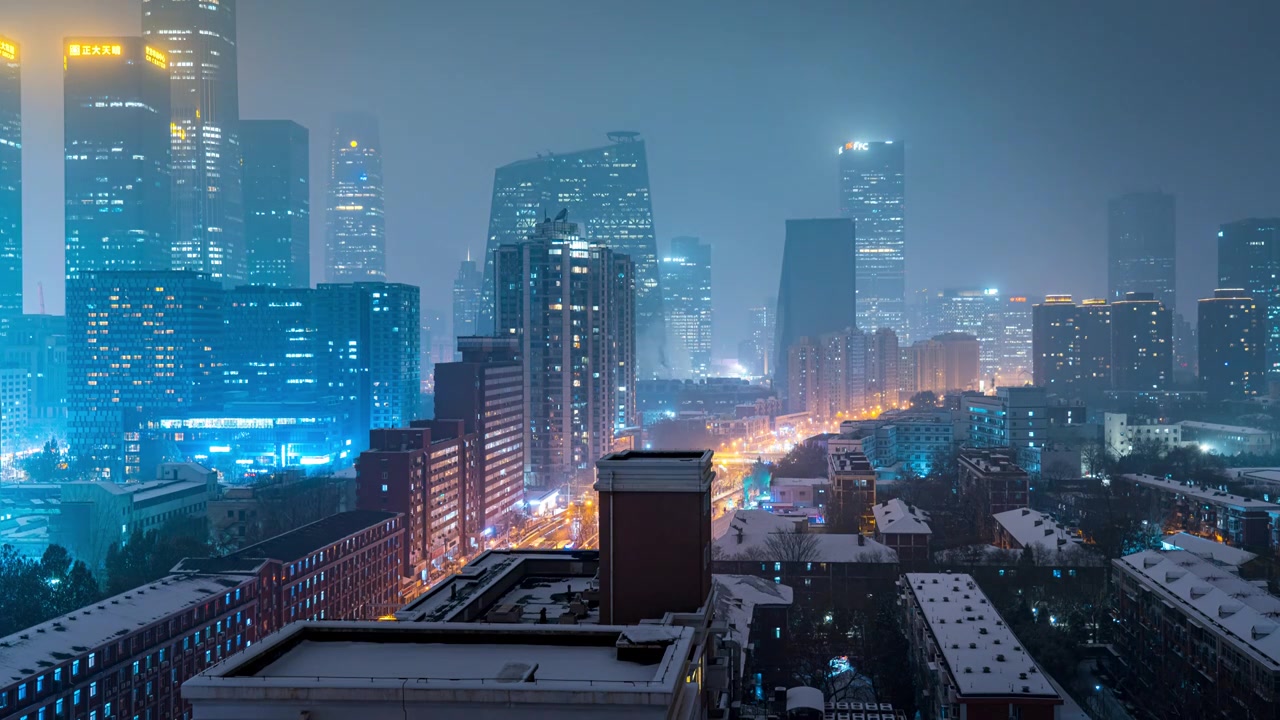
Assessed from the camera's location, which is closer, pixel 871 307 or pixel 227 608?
pixel 227 608

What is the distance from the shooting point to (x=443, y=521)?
3806 cm

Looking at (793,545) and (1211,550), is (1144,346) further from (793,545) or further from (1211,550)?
(793,545)

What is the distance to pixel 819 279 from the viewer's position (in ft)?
384

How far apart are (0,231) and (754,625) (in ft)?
261

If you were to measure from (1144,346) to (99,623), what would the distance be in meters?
90.1

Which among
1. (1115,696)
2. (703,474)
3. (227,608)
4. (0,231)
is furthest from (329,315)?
(703,474)

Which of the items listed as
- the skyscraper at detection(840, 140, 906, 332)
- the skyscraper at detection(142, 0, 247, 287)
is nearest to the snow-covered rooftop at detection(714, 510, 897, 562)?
the skyscraper at detection(142, 0, 247, 287)

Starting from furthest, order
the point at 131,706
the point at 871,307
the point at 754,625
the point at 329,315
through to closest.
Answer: the point at 871,307
the point at 329,315
the point at 754,625
the point at 131,706

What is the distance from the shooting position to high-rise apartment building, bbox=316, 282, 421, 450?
6856 cm

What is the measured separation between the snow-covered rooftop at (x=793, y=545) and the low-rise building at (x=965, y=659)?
258cm

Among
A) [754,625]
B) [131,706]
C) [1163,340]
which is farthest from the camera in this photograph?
[1163,340]

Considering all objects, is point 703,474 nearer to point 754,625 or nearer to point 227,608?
point 754,625

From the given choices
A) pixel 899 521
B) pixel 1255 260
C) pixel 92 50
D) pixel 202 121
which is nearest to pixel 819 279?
pixel 1255 260

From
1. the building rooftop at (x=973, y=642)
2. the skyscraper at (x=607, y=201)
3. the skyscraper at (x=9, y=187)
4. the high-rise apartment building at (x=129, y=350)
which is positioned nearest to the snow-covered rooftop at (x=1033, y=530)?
the building rooftop at (x=973, y=642)
